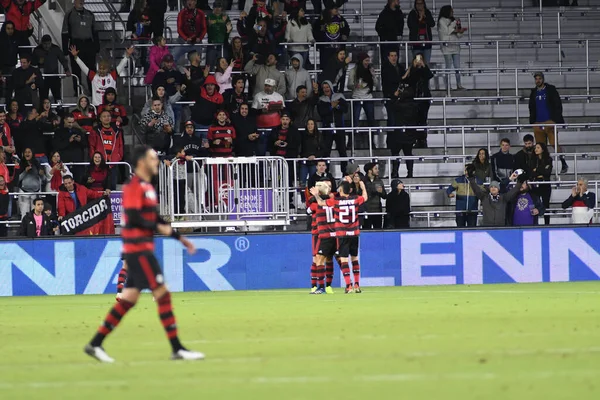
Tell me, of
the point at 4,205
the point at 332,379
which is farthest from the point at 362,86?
the point at 332,379

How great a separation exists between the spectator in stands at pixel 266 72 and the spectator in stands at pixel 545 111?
251 inches

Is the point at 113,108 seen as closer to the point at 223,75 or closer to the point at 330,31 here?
the point at 223,75

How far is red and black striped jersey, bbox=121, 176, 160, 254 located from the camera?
1102 centimetres

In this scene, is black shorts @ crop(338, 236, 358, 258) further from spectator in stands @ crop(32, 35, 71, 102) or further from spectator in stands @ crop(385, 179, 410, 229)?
spectator in stands @ crop(32, 35, 71, 102)

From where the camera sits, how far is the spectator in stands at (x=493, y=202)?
90.0 ft

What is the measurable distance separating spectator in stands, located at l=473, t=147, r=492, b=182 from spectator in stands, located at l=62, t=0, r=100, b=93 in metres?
9.97

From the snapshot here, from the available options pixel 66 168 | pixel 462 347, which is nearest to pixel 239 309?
pixel 462 347

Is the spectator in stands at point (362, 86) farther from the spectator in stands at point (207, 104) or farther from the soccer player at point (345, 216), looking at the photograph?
the soccer player at point (345, 216)

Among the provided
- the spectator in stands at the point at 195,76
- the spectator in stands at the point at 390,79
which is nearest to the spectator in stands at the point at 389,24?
the spectator in stands at the point at 390,79

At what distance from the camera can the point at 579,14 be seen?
118 feet

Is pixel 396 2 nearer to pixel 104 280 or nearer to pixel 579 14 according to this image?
pixel 579 14

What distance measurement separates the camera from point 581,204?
90.6 feet

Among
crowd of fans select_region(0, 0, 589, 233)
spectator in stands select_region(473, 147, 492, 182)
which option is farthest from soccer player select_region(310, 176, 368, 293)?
spectator in stands select_region(473, 147, 492, 182)

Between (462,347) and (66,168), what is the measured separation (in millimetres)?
17326
